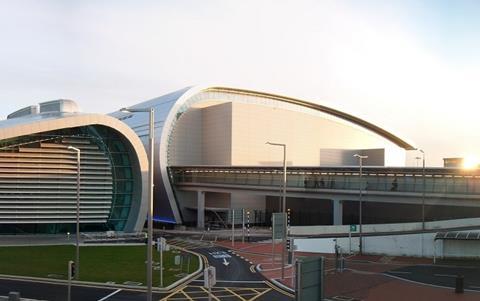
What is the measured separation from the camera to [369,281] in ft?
95.2

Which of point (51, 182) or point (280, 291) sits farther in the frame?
point (51, 182)

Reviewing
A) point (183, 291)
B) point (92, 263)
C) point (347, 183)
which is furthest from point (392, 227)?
point (92, 263)

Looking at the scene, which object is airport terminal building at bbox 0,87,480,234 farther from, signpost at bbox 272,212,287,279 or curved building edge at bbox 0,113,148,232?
signpost at bbox 272,212,287,279

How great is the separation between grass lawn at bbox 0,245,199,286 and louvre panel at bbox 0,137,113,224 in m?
9.24

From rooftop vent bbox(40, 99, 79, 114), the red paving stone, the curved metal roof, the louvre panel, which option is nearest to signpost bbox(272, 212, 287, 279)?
the red paving stone

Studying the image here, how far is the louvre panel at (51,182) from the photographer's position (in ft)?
171

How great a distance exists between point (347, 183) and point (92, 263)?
2980cm

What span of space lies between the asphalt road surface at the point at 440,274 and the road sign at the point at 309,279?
18.5 metres

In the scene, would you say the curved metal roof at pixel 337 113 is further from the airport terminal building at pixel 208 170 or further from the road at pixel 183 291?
the road at pixel 183 291

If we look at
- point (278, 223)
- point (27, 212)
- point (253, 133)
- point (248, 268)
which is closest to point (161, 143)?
point (253, 133)

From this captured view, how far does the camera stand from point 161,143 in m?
76.2

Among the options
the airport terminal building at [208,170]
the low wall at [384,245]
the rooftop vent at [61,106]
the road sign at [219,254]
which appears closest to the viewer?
the low wall at [384,245]

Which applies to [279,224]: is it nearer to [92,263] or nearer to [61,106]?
[92,263]

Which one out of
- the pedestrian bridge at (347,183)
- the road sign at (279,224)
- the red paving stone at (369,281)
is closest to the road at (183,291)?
the red paving stone at (369,281)
